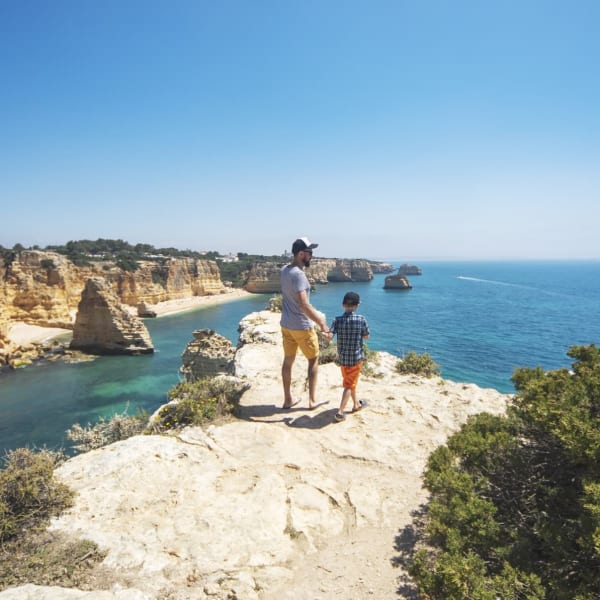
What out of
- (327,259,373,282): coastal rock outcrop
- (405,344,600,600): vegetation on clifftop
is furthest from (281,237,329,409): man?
(327,259,373,282): coastal rock outcrop

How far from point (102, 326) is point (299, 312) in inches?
1358

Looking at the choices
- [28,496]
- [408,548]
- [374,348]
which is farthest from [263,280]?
[408,548]

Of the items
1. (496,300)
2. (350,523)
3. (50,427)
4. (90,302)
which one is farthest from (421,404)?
(496,300)

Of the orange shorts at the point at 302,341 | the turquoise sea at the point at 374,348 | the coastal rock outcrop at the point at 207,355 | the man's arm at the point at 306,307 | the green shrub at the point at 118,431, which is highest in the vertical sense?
the man's arm at the point at 306,307

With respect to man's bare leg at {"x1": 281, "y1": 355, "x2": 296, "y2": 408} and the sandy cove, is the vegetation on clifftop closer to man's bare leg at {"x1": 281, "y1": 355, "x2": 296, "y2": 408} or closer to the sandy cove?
man's bare leg at {"x1": 281, "y1": 355, "x2": 296, "y2": 408}

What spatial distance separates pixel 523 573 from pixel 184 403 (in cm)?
423

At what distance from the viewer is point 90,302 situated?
33.5 metres

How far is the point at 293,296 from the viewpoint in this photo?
4941mm

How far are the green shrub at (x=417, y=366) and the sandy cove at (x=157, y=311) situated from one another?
38.1m

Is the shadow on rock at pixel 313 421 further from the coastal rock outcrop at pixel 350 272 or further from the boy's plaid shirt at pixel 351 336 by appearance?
the coastal rock outcrop at pixel 350 272

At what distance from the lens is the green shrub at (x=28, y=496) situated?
2.87 meters

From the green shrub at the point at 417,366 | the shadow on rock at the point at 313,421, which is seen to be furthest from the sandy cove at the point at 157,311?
the shadow on rock at the point at 313,421

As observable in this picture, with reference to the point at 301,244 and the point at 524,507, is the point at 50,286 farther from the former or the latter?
the point at 524,507

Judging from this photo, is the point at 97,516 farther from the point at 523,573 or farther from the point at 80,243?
the point at 80,243
